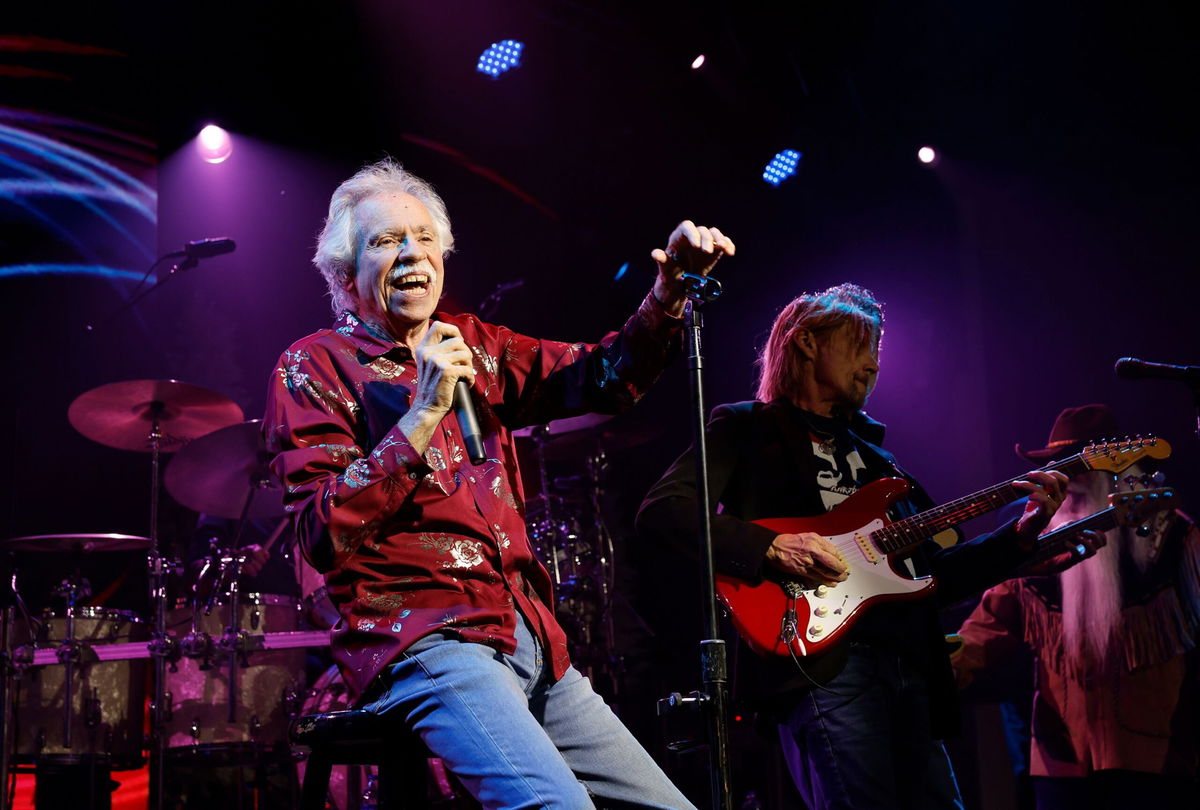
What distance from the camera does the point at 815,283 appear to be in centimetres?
715

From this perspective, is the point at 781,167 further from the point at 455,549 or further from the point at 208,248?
the point at 455,549

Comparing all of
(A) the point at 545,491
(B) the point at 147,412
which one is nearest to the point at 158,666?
(B) the point at 147,412

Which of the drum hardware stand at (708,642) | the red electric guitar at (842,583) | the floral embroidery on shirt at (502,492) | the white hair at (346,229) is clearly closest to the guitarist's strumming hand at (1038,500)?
the red electric guitar at (842,583)

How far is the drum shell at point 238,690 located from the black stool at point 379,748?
3.84 m

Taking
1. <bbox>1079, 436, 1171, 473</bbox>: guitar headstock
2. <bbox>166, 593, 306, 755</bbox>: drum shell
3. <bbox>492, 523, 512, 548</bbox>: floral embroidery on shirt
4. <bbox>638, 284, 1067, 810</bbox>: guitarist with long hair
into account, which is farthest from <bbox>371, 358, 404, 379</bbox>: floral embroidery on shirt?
<bbox>166, 593, 306, 755</bbox>: drum shell

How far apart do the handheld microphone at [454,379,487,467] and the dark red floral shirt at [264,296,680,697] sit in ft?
0.35

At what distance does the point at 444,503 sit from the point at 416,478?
0.14m

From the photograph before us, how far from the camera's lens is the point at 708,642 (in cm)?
222

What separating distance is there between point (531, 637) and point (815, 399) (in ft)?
5.23

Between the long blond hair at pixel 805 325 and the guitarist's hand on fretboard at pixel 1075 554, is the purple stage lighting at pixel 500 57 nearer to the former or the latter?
the long blond hair at pixel 805 325

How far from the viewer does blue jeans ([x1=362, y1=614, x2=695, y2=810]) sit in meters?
1.75

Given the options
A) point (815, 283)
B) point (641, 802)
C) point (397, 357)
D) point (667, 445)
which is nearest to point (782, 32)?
point (815, 283)

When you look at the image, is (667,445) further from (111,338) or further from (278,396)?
(278,396)

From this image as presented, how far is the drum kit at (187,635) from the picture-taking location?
5371 millimetres
